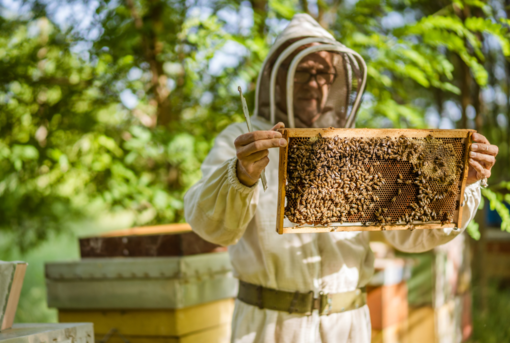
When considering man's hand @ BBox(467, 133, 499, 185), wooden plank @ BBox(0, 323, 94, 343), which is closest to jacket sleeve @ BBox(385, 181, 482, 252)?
man's hand @ BBox(467, 133, 499, 185)

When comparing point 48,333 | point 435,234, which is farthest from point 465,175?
point 48,333

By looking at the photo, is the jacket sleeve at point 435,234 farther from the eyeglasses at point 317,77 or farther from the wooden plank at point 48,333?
the wooden plank at point 48,333

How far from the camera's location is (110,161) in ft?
12.3

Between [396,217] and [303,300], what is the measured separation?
23.3 inches

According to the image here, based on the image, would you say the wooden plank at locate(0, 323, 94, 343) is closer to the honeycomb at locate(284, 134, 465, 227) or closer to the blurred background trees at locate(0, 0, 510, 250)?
the honeycomb at locate(284, 134, 465, 227)

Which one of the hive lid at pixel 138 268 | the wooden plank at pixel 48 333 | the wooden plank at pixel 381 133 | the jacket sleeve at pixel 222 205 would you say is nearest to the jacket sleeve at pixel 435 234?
the wooden plank at pixel 381 133

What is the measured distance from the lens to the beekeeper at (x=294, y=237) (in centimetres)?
188

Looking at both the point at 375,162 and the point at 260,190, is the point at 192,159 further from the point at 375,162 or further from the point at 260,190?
the point at 375,162

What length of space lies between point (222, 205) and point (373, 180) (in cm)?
65

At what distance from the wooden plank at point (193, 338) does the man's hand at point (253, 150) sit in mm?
1320

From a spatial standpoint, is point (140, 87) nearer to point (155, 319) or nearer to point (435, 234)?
point (155, 319)

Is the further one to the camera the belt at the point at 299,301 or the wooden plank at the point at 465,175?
the belt at the point at 299,301

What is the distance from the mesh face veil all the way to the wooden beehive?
53cm

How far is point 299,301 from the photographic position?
205 cm
